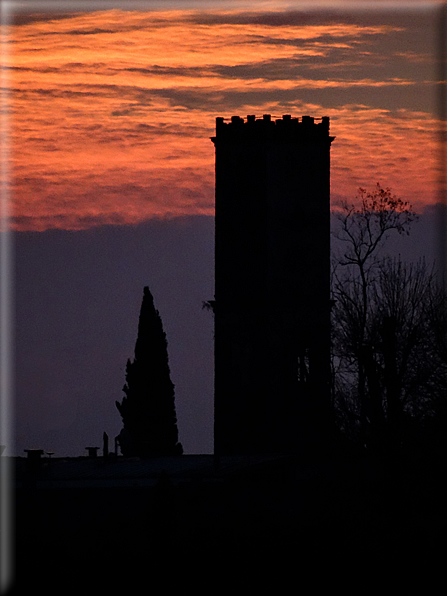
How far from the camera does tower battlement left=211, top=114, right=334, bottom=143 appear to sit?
48.1 m

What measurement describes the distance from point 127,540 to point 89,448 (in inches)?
576

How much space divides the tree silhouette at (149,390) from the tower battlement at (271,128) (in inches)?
434

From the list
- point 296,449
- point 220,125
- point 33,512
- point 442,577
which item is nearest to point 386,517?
point 442,577

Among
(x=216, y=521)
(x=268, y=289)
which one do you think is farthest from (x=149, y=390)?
(x=216, y=521)

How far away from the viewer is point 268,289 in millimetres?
47125

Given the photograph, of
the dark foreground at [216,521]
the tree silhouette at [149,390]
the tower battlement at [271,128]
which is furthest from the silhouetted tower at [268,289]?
the tree silhouette at [149,390]

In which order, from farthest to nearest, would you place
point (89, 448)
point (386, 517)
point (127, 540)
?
point (89, 448), point (386, 517), point (127, 540)

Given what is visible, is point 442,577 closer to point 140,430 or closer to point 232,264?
point 232,264

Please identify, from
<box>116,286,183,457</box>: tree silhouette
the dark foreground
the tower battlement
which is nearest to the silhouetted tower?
the tower battlement

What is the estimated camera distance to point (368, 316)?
46625 mm

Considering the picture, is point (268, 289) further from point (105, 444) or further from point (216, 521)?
point (216, 521)

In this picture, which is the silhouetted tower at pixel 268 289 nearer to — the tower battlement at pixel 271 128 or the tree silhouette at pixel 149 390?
the tower battlement at pixel 271 128

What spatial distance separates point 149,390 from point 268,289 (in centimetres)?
1144

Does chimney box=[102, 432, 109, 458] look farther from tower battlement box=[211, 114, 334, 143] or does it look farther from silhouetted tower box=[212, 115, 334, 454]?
tower battlement box=[211, 114, 334, 143]
